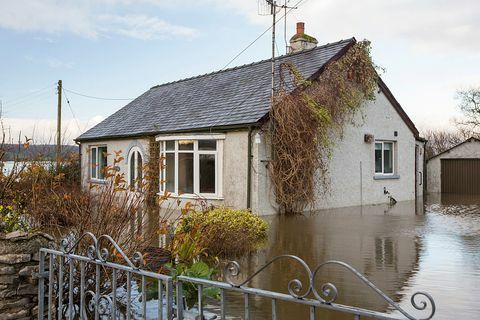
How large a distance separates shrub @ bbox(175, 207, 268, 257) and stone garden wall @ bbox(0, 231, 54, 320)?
122 inches

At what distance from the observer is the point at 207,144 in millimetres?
15883

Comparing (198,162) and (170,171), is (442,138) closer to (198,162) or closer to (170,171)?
(170,171)

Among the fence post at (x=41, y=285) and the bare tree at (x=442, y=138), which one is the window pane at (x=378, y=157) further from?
the bare tree at (x=442, y=138)

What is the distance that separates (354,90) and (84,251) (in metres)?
14.4

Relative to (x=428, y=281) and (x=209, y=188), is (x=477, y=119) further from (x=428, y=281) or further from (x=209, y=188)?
(x=428, y=281)

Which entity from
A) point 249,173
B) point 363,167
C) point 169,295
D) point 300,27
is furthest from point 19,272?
point 300,27

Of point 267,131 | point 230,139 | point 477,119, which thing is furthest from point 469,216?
point 477,119

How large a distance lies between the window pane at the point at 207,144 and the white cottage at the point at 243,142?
0.03 m

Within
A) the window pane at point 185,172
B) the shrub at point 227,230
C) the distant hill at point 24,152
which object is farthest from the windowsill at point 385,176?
the distant hill at point 24,152

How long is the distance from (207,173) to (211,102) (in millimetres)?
3913

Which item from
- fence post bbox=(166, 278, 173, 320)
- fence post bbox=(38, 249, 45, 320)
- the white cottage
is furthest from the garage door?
fence post bbox=(166, 278, 173, 320)

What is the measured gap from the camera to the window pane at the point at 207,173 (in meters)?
15.7

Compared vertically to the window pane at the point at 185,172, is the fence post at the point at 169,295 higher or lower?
lower

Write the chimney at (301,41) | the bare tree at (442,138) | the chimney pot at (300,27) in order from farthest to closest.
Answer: the bare tree at (442,138) < the chimney pot at (300,27) < the chimney at (301,41)
